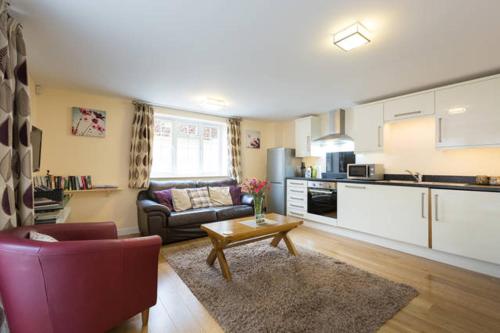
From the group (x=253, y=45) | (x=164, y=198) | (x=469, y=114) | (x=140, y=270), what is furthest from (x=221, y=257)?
(x=469, y=114)

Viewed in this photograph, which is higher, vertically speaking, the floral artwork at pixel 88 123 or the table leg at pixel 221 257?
the floral artwork at pixel 88 123

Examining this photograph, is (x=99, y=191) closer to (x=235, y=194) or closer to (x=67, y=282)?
(x=235, y=194)

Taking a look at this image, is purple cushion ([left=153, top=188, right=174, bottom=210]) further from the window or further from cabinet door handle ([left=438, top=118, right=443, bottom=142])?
cabinet door handle ([left=438, top=118, right=443, bottom=142])

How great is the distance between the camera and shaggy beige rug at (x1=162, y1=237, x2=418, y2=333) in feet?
5.52

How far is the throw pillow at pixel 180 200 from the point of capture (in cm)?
376

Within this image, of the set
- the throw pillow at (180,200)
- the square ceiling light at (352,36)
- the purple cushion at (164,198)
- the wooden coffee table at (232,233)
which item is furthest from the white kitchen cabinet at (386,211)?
the purple cushion at (164,198)

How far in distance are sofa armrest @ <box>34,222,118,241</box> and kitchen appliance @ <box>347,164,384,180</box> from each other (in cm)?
352

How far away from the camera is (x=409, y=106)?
3.22 meters

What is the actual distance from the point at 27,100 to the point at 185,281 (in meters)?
2.09

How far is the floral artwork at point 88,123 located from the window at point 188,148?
34.9 inches

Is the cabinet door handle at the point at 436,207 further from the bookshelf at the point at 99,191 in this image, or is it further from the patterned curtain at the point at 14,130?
the bookshelf at the point at 99,191

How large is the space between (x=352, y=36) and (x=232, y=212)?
302 centimetres

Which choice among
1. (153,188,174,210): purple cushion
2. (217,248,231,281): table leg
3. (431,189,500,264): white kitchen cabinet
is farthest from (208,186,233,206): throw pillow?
Result: (431,189,500,264): white kitchen cabinet

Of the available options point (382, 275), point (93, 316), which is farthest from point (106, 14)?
point (382, 275)
